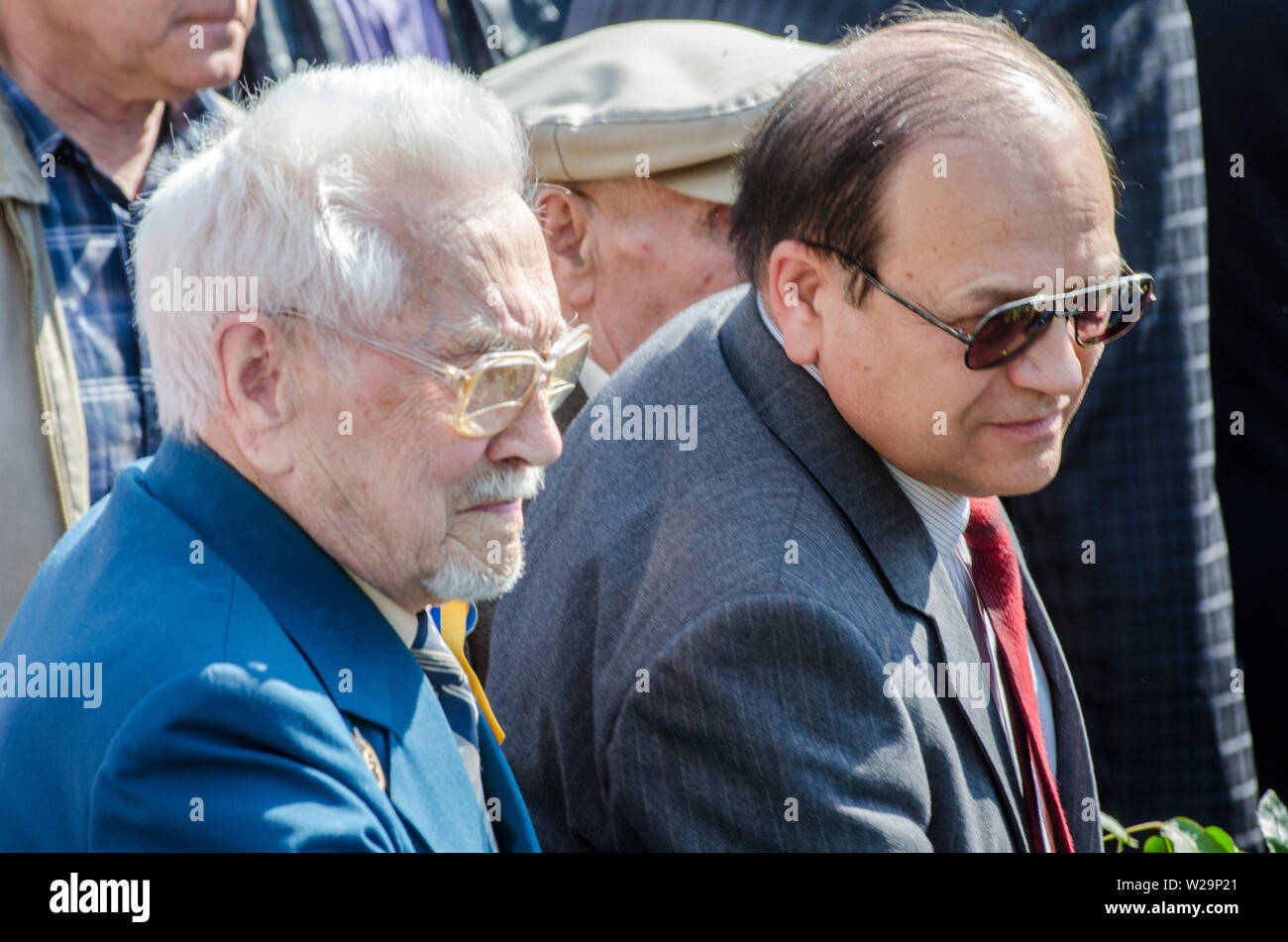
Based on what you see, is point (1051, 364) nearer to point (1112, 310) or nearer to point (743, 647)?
point (1112, 310)

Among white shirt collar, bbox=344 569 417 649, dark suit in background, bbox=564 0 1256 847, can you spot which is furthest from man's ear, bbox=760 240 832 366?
dark suit in background, bbox=564 0 1256 847

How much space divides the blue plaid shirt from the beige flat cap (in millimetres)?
841

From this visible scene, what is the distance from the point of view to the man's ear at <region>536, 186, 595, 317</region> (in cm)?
314

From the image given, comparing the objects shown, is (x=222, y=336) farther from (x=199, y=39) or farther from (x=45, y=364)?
(x=199, y=39)

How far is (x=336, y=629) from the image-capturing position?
1.69 meters

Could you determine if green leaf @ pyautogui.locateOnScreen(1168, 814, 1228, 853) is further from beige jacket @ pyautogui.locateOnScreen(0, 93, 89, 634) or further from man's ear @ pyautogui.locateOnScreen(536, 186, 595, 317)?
beige jacket @ pyautogui.locateOnScreen(0, 93, 89, 634)

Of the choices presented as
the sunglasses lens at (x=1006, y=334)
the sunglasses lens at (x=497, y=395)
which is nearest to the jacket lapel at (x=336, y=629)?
the sunglasses lens at (x=497, y=395)

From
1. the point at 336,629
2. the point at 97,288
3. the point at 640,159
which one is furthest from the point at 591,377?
the point at 336,629

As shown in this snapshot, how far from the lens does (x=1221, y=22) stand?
11.7 ft

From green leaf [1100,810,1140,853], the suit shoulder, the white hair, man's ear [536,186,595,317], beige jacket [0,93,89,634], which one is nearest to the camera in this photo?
the suit shoulder

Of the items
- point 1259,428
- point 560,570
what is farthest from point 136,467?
point 1259,428

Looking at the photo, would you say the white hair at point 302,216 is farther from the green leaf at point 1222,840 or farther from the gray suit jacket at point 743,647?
the green leaf at point 1222,840

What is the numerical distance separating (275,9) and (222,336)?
7.99 feet

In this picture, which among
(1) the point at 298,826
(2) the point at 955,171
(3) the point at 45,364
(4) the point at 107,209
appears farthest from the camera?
(4) the point at 107,209
